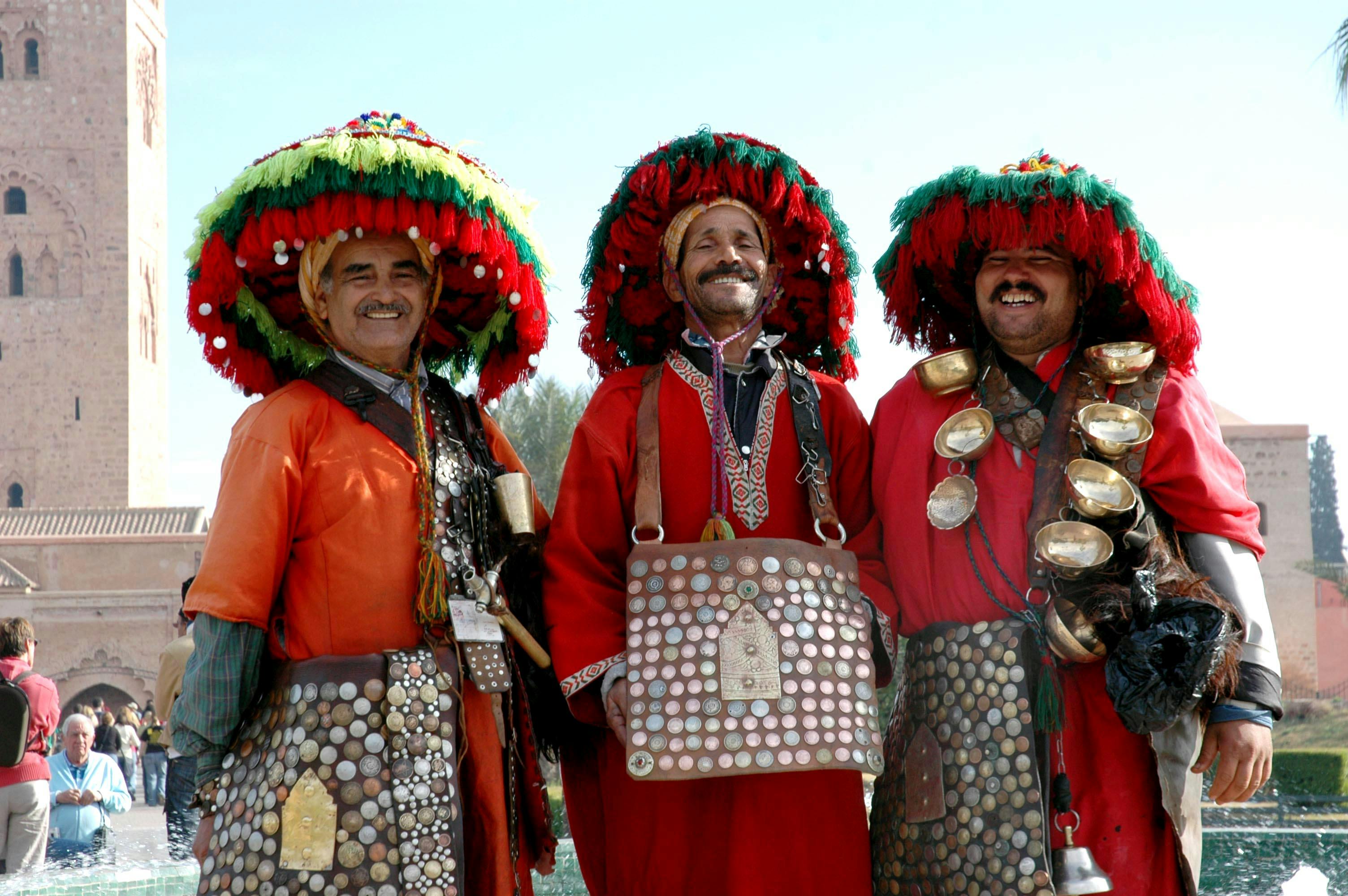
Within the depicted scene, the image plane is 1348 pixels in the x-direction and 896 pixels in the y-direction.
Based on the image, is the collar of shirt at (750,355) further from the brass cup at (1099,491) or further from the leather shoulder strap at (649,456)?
the brass cup at (1099,491)

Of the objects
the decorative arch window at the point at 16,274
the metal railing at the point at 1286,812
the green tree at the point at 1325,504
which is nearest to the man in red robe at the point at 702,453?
the metal railing at the point at 1286,812

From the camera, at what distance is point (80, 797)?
27.2 feet

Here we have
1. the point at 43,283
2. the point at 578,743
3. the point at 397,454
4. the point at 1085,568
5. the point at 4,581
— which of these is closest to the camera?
the point at 1085,568

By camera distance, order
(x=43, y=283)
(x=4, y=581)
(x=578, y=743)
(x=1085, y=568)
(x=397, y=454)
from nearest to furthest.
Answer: (x=1085, y=568), (x=397, y=454), (x=578, y=743), (x=4, y=581), (x=43, y=283)

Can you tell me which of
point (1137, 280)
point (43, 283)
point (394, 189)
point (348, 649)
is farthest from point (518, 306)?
point (43, 283)

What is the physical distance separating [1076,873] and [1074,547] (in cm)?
72

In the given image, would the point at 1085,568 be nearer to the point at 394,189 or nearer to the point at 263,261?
the point at 394,189

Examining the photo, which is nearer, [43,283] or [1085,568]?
[1085,568]

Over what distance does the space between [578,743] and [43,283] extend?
49828mm

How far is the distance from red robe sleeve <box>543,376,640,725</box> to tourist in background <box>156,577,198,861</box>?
0.89m

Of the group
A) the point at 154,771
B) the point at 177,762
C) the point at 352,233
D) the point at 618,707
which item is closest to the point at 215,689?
the point at 618,707

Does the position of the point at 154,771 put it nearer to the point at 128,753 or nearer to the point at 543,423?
the point at 128,753

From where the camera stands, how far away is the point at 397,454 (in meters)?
3.45

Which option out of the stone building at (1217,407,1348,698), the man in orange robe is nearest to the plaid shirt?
the man in orange robe
